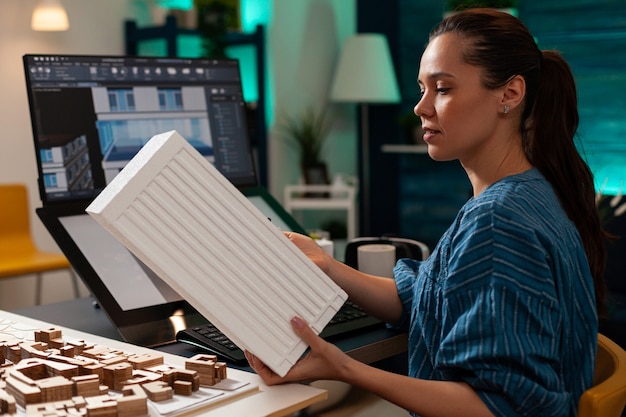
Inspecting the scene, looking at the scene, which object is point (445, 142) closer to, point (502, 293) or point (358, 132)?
point (502, 293)

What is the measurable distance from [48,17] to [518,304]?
350 centimetres

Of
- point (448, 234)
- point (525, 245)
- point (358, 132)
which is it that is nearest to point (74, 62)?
point (448, 234)

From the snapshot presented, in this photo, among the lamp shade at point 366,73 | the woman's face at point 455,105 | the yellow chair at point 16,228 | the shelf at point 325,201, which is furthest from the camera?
the lamp shade at point 366,73

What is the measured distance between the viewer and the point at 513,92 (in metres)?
1.30

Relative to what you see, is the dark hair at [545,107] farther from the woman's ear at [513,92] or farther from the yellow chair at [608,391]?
the yellow chair at [608,391]

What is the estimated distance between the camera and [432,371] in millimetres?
1334

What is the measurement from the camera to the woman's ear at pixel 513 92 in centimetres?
129

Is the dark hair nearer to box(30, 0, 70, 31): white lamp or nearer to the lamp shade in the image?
box(30, 0, 70, 31): white lamp

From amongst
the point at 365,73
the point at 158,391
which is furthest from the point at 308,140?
the point at 158,391

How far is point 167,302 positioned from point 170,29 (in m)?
3.03

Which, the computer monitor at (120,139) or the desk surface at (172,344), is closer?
the desk surface at (172,344)

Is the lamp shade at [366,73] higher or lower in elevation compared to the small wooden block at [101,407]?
higher

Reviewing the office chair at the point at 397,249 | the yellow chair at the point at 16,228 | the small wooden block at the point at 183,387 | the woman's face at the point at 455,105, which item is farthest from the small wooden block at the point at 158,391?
the yellow chair at the point at 16,228

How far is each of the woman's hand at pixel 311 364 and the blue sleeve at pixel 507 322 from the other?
0.16 metres
